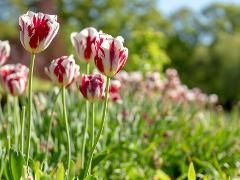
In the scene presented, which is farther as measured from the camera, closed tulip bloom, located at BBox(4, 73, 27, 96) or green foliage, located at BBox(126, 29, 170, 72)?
green foliage, located at BBox(126, 29, 170, 72)

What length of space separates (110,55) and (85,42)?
1.30 feet

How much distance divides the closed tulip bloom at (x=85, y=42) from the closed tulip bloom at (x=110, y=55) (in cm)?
34

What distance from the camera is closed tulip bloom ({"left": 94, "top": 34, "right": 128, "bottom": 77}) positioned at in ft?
5.97

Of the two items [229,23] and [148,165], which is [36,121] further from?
[229,23]

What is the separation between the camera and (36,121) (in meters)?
3.45

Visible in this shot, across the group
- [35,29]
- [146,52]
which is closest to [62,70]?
[35,29]

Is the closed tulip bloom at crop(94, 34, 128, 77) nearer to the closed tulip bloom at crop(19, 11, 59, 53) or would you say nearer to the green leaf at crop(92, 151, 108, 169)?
the closed tulip bloom at crop(19, 11, 59, 53)

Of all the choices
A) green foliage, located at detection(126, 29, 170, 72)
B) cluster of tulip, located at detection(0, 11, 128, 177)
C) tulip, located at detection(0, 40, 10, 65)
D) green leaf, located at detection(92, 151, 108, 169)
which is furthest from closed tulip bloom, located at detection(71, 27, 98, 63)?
green foliage, located at detection(126, 29, 170, 72)

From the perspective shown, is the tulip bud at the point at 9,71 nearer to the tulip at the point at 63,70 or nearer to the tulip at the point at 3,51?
the tulip at the point at 3,51

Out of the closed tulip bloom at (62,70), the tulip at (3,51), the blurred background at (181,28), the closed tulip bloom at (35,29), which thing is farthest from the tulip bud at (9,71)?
the blurred background at (181,28)

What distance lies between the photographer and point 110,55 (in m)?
1.83

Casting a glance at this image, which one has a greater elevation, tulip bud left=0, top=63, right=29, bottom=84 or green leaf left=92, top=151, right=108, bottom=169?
tulip bud left=0, top=63, right=29, bottom=84

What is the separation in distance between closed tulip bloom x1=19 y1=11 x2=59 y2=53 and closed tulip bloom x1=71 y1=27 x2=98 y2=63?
0.36 metres

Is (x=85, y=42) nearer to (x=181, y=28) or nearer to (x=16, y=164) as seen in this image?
(x=16, y=164)
